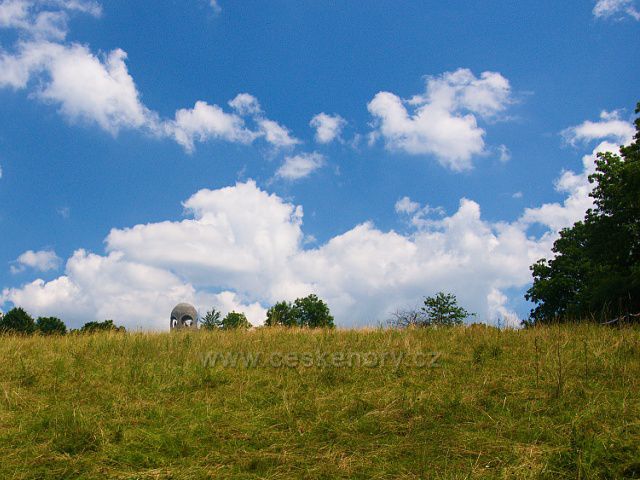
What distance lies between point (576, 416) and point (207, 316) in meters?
66.2

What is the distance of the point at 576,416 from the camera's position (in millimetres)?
6457

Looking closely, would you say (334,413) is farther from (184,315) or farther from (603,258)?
(603,258)

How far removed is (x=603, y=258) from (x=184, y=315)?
24.6m

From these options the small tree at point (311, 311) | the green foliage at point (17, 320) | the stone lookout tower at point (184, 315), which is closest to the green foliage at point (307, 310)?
the small tree at point (311, 311)

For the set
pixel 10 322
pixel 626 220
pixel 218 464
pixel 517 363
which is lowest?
pixel 218 464

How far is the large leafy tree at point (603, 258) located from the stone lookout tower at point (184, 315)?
16670mm

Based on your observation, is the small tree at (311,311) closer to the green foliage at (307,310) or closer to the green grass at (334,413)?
the green foliage at (307,310)

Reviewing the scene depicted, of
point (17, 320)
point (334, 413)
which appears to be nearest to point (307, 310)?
point (17, 320)

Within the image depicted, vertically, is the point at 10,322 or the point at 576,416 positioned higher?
the point at 10,322

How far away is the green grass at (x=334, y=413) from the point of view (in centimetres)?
576

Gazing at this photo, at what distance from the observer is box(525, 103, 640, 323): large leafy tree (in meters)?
22.3

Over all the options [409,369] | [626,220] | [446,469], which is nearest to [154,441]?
[446,469]

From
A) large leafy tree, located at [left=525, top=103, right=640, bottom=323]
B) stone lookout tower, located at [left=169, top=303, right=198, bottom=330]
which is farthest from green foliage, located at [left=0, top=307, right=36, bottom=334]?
large leafy tree, located at [left=525, top=103, right=640, bottom=323]

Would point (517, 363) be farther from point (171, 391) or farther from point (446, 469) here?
point (171, 391)
